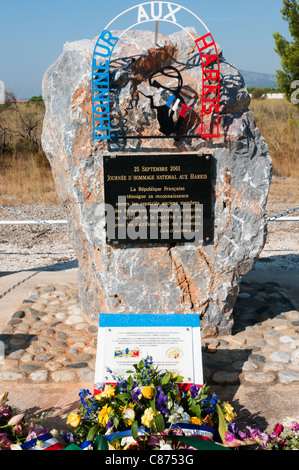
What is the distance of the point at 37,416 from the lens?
292 cm

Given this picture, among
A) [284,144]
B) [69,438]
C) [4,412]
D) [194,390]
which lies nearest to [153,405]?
[194,390]

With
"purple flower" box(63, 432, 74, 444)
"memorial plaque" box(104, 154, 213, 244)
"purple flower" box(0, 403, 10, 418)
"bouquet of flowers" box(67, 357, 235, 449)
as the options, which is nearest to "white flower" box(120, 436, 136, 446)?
"bouquet of flowers" box(67, 357, 235, 449)

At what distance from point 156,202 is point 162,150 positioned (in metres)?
0.41

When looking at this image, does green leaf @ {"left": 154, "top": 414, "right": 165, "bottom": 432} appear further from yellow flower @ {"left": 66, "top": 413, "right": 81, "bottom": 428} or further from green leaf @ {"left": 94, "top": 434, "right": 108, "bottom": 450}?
yellow flower @ {"left": 66, "top": 413, "right": 81, "bottom": 428}

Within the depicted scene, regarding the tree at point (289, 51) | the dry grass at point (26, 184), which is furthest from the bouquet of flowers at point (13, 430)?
the tree at point (289, 51)

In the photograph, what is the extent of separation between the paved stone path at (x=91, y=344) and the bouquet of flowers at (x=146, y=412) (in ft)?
2.43

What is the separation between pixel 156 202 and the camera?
3.87 meters

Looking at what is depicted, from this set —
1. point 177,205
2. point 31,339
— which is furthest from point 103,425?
point 177,205

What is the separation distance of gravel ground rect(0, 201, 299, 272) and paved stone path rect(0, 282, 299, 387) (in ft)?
5.01

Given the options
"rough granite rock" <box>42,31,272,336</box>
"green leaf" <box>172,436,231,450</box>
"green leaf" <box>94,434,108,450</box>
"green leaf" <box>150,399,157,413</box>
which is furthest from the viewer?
"rough granite rock" <box>42,31,272,336</box>

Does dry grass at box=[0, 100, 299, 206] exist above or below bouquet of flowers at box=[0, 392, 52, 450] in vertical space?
above

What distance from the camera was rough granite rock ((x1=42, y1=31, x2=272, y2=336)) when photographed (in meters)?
3.76

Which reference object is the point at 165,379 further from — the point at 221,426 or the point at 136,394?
the point at 221,426

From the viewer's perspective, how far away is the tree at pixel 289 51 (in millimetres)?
12766
